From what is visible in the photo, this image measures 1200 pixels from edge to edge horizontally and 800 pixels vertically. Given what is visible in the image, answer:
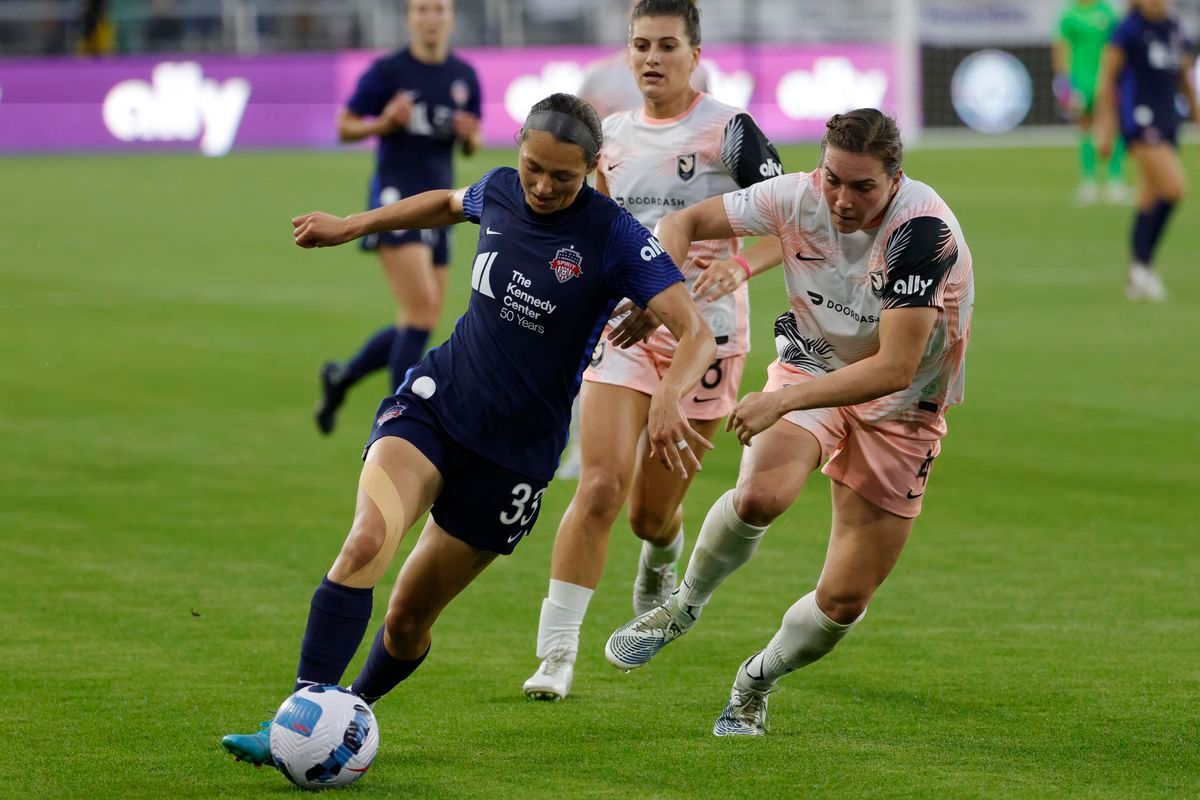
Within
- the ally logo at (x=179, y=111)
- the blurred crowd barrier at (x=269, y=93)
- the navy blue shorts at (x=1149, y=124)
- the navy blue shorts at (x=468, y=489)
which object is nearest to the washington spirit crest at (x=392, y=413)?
the navy blue shorts at (x=468, y=489)

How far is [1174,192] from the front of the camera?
54.4 feet

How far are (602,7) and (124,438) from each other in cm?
2514

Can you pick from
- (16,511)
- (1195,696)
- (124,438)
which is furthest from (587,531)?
(124,438)

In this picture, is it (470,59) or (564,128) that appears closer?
(564,128)

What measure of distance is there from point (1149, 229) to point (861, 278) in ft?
37.7

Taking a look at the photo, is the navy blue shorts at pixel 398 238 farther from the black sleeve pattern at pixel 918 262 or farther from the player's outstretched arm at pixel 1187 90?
the player's outstretched arm at pixel 1187 90

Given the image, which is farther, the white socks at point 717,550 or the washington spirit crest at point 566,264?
the white socks at point 717,550

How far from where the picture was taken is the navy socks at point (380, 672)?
5.75m

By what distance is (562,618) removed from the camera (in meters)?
6.50

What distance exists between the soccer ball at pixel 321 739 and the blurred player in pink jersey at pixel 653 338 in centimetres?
144

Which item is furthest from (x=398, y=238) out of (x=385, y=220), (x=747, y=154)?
(x=385, y=220)

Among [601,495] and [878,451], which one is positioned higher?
[878,451]

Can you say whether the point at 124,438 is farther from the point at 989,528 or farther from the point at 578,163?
the point at 578,163

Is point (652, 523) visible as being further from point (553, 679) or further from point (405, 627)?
point (405, 627)
